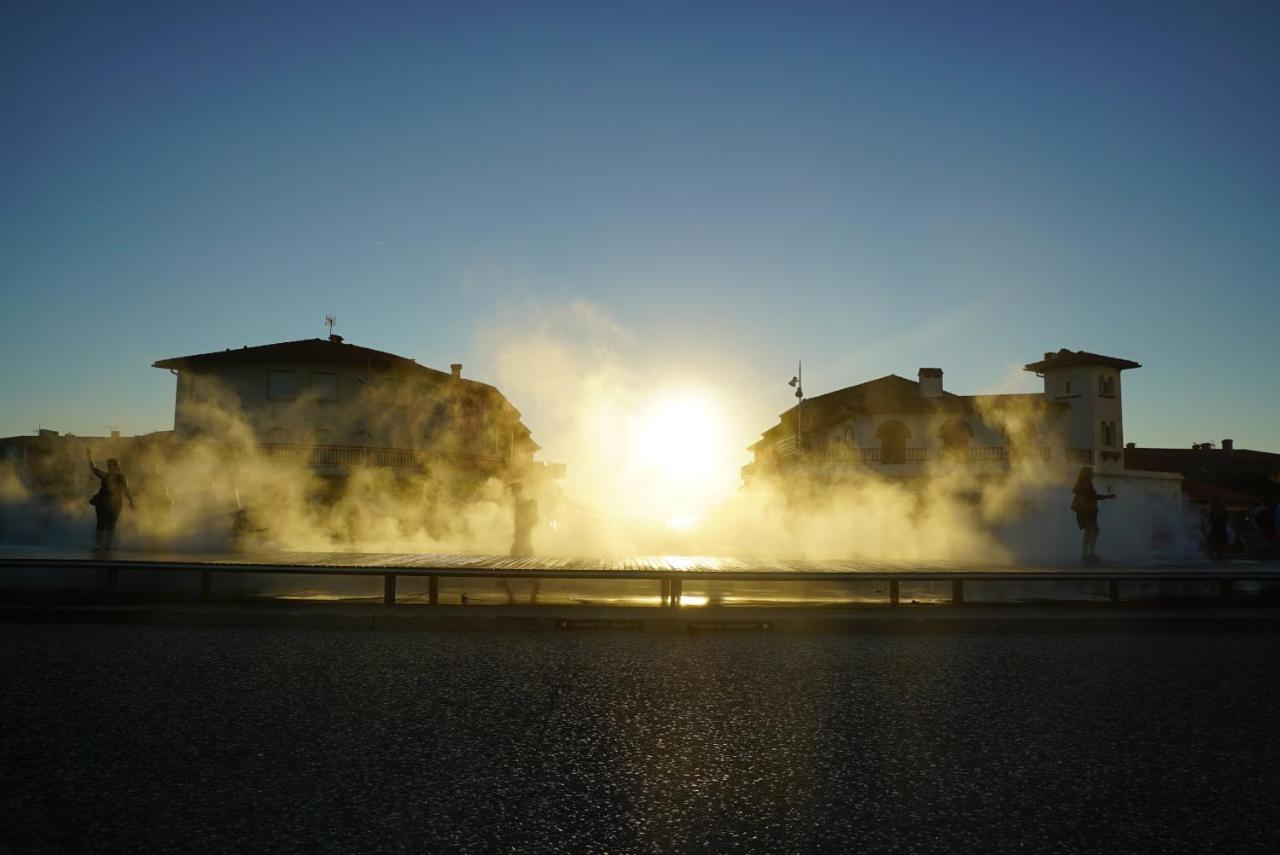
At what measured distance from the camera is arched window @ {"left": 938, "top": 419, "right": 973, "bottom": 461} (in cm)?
4241

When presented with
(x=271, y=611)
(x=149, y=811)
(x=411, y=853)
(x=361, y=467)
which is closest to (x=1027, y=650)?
(x=411, y=853)

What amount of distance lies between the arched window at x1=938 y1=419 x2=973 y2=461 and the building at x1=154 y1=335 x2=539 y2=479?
2378 cm

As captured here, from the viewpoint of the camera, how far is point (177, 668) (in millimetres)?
6336

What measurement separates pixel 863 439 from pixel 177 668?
40.1 metres

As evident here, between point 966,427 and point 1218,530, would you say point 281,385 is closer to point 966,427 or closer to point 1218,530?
point 966,427

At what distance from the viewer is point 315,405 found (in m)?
39.2

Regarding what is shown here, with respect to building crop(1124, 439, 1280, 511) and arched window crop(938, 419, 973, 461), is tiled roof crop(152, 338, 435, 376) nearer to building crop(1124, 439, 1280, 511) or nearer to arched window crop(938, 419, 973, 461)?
arched window crop(938, 419, 973, 461)

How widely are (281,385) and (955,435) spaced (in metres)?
33.6

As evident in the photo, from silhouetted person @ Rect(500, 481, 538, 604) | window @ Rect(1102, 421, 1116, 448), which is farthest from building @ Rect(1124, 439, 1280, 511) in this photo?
silhouetted person @ Rect(500, 481, 538, 604)

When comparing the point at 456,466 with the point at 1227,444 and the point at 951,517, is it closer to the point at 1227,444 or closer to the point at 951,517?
the point at 951,517

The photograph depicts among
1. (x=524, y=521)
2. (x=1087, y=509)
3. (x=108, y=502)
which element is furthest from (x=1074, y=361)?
(x=108, y=502)

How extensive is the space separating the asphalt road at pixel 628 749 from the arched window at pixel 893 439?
120 ft

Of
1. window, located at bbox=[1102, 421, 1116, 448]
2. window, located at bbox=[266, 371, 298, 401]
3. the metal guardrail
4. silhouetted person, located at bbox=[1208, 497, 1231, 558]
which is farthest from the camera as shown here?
window, located at bbox=[1102, 421, 1116, 448]

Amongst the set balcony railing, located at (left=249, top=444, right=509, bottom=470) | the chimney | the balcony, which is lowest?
balcony railing, located at (left=249, top=444, right=509, bottom=470)
